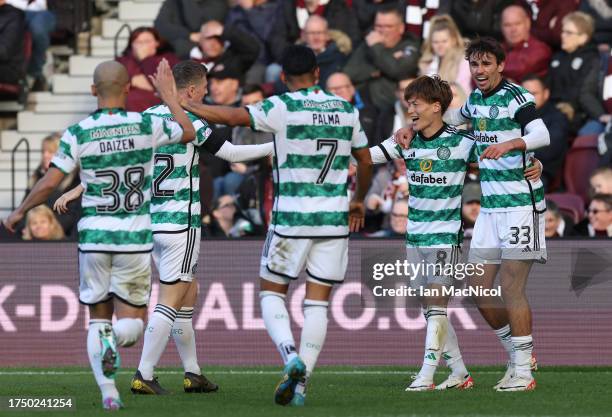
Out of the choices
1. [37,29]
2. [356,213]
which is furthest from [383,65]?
[356,213]

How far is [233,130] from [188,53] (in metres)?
1.91

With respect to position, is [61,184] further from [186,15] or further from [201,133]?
[201,133]

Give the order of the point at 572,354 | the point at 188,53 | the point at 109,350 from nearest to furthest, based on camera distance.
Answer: the point at 109,350 → the point at 572,354 → the point at 188,53

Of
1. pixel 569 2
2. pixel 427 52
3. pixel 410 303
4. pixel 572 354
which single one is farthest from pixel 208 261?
pixel 569 2

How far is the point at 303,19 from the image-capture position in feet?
62.9

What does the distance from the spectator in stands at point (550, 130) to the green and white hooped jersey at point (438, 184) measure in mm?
5342

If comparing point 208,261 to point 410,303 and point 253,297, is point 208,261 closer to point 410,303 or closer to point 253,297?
point 253,297

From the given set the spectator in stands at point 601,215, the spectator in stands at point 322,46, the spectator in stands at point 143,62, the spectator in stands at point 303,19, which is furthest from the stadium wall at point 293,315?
the spectator in stands at point 303,19

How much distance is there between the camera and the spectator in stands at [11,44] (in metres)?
19.6

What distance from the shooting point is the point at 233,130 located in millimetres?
18125

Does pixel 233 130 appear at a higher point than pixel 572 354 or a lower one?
higher

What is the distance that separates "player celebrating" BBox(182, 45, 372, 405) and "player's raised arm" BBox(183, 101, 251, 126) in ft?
0.40

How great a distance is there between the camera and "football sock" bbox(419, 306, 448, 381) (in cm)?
1140

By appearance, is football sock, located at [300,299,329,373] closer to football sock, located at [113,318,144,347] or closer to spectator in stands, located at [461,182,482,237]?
football sock, located at [113,318,144,347]
